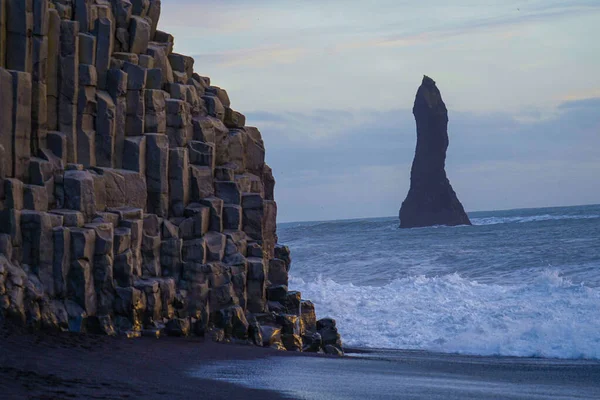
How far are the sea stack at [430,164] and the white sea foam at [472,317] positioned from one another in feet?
272

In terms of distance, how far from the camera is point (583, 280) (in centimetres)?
3941

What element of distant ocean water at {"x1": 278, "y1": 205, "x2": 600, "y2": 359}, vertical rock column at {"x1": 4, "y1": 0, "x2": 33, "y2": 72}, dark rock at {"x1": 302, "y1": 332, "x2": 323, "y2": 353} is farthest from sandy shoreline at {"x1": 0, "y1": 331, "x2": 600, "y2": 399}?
vertical rock column at {"x1": 4, "y1": 0, "x2": 33, "y2": 72}

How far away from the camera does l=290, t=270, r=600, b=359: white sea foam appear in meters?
27.5

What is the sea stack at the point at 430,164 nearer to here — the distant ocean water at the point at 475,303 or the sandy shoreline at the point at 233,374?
the distant ocean water at the point at 475,303

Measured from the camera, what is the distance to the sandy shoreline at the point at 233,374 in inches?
564

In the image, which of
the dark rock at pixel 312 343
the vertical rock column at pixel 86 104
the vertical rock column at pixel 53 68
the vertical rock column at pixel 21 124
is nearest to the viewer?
the vertical rock column at pixel 21 124

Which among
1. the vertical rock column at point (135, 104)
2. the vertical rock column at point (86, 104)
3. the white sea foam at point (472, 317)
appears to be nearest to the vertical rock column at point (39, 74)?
the vertical rock column at point (86, 104)

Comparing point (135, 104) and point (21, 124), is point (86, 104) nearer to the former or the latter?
point (135, 104)

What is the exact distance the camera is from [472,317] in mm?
30781

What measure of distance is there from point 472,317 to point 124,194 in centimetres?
1347

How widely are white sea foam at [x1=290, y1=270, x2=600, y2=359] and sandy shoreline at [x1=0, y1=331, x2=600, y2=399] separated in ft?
11.5

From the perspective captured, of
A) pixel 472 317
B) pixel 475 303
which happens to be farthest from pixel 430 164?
pixel 472 317

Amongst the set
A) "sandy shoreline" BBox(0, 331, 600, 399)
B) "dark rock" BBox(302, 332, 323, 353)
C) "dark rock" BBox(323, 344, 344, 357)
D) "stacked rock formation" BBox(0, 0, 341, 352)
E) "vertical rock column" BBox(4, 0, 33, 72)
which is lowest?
"dark rock" BBox(323, 344, 344, 357)

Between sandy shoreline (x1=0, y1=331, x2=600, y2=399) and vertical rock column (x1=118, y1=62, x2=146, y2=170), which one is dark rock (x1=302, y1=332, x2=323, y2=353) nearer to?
sandy shoreline (x1=0, y1=331, x2=600, y2=399)
